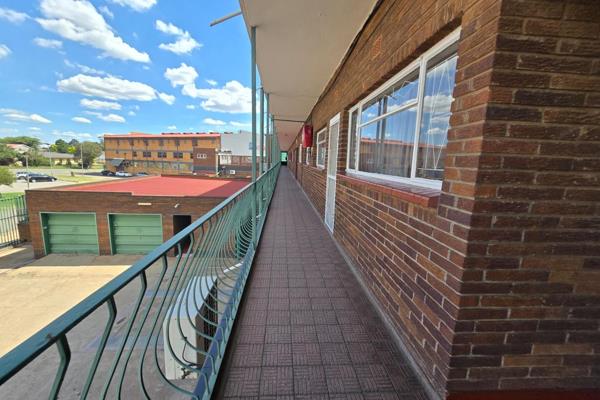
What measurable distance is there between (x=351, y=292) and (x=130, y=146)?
56797 mm

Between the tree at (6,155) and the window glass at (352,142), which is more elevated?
the window glass at (352,142)

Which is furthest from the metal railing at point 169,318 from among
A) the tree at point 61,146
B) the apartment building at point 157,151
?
the tree at point 61,146

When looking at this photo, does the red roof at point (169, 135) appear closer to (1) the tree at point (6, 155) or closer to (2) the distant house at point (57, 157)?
(1) the tree at point (6, 155)

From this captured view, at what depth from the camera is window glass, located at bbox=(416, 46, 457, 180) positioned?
5.37ft

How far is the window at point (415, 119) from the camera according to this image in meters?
1.68

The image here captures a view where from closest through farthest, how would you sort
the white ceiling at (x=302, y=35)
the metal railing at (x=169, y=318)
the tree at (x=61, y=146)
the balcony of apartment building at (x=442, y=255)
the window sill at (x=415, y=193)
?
1. the metal railing at (x=169, y=318)
2. the balcony of apartment building at (x=442, y=255)
3. the window sill at (x=415, y=193)
4. the white ceiling at (x=302, y=35)
5. the tree at (x=61, y=146)

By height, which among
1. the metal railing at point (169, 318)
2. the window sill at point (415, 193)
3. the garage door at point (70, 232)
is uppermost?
the window sill at point (415, 193)

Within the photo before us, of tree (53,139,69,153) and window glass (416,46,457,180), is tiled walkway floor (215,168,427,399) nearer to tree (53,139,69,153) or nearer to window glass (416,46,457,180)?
window glass (416,46,457,180)

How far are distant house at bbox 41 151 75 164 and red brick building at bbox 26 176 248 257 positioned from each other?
6843cm

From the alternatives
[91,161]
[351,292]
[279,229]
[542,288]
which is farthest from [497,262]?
[91,161]

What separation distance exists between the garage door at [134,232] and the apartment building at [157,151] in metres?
29.7

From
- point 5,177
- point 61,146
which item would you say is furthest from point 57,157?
point 5,177

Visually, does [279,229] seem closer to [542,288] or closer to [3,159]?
[542,288]

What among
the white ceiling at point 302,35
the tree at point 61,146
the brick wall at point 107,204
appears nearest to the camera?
the white ceiling at point 302,35
